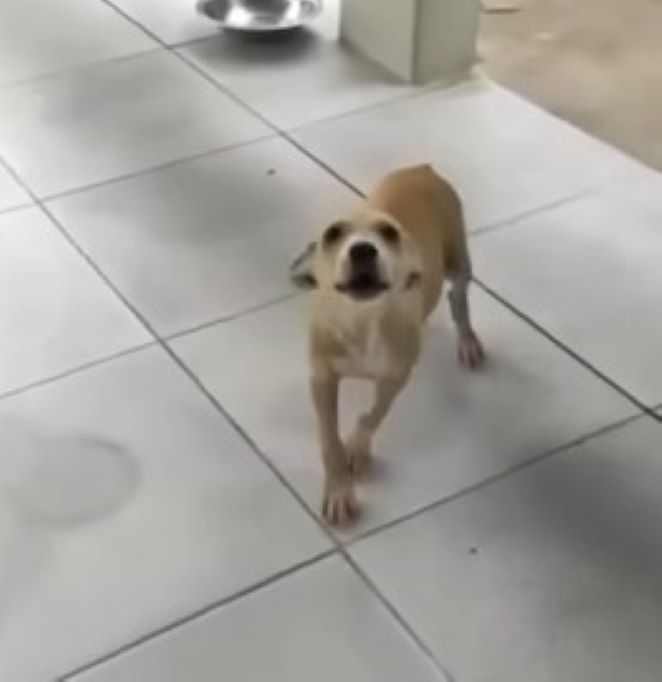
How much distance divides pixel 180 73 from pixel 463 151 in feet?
1.96

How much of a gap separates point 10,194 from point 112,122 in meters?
Result: 0.29

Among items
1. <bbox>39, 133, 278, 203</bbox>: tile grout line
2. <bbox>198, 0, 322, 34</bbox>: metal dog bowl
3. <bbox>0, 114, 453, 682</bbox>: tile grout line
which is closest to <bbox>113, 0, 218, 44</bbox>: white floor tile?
<bbox>198, 0, 322, 34</bbox>: metal dog bowl

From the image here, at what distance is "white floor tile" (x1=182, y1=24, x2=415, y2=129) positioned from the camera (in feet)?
8.40

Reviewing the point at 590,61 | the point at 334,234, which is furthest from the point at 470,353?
the point at 590,61

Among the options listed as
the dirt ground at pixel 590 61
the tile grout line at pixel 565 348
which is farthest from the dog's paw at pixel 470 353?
the dirt ground at pixel 590 61

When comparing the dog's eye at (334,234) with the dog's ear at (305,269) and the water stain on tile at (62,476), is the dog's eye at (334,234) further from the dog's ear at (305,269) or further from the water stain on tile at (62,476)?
the water stain on tile at (62,476)

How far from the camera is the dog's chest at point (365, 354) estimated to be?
5.16ft

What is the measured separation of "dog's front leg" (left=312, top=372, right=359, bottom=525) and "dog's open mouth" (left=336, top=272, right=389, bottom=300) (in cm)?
15

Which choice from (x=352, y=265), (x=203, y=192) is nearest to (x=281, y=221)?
(x=203, y=192)

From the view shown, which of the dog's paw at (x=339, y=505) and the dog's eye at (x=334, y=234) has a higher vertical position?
the dog's eye at (x=334, y=234)

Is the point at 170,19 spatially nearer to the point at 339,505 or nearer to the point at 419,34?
the point at 419,34

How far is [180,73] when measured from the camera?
8.78 ft

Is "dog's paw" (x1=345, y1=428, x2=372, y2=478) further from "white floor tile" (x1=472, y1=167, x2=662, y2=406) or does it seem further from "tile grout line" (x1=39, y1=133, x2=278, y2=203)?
"tile grout line" (x1=39, y1=133, x2=278, y2=203)

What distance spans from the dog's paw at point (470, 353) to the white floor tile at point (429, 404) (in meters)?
0.02
